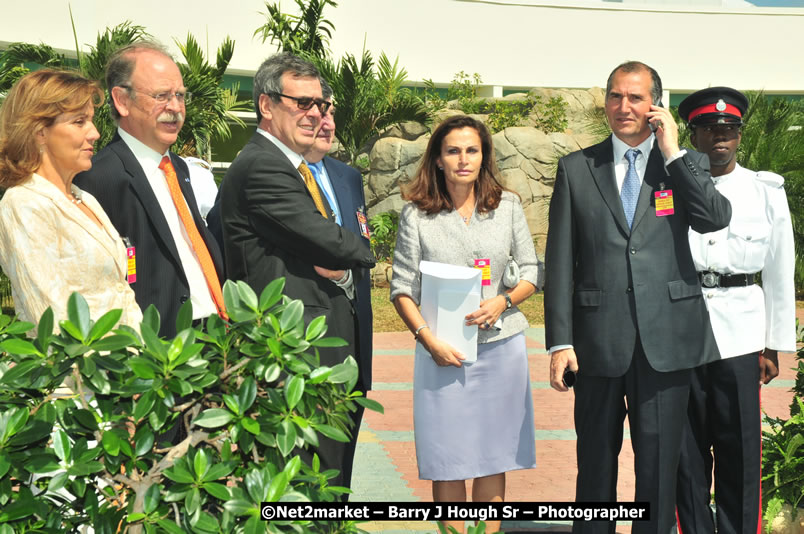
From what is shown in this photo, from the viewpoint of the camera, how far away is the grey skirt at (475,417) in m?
3.69

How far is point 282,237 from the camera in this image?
3.05 m

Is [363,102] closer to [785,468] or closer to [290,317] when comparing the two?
[785,468]

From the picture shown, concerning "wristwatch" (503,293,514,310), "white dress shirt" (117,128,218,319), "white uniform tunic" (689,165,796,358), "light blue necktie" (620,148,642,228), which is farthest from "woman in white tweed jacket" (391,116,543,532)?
"white dress shirt" (117,128,218,319)

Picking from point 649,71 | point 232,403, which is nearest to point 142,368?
point 232,403

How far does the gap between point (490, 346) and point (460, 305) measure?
0.28 m

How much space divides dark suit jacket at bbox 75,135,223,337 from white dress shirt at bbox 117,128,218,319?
5cm

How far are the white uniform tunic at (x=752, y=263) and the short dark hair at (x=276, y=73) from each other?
190 cm

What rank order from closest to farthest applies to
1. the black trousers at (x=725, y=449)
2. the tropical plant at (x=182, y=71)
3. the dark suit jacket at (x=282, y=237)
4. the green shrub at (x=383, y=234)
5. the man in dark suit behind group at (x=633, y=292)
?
the dark suit jacket at (x=282, y=237) < the man in dark suit behind group at (x=633, y=292) < the black trousers at (x=725, y=449) < the tropical plant at (x=182, y=71) < the green shrub at (x=383, y=234)

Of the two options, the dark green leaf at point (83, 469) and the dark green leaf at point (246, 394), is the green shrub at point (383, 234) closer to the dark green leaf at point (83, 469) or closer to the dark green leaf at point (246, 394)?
the dark green leaf at point (246, 394)

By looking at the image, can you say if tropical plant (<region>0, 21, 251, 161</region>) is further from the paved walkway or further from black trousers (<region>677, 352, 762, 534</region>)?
black trousers (<region>677, 352, 762, 534</region>)

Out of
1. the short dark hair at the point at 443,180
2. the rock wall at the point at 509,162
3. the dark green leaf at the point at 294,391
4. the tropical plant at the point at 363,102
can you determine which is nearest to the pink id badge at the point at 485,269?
the short dark hair at the point at 443,180

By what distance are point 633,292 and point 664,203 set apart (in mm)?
389

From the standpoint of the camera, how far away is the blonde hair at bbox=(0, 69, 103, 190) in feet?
9.31

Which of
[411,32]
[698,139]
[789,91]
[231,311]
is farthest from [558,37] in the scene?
[231,311]
